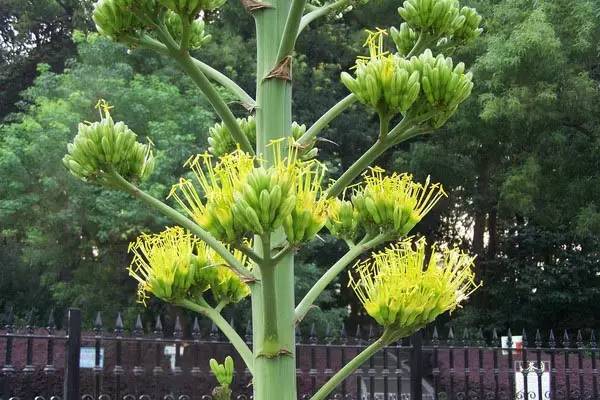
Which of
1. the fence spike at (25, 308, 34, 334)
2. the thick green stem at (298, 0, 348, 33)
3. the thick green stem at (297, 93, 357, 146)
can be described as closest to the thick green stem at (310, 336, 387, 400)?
the thick green stem at (297, 93, 357, 146)

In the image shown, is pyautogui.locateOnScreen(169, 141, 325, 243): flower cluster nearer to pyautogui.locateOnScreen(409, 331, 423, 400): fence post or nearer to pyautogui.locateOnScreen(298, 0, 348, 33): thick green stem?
pyautogui.locateOnScreen(298, 0, 348, 33): thick green stem

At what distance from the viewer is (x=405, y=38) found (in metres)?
2.21

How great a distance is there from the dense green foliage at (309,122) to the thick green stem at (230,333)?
4.49m

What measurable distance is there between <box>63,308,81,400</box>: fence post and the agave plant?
2.32m

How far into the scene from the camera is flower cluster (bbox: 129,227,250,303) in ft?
5.88

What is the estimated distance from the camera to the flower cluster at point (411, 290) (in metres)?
1.57

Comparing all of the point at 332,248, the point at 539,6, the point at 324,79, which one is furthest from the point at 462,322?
the point at 539,6

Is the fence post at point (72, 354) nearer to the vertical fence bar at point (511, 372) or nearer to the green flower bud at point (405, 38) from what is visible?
the green flower bud at point (405, 38)

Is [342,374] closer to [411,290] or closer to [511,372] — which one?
[411,290]

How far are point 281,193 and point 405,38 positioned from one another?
1.07m

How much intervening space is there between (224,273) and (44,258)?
24.4 feet

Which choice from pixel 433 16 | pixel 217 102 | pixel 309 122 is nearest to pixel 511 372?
pixel 433 16

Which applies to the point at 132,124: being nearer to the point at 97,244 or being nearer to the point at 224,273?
the point at 97,244

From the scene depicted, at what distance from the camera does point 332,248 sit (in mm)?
11594
